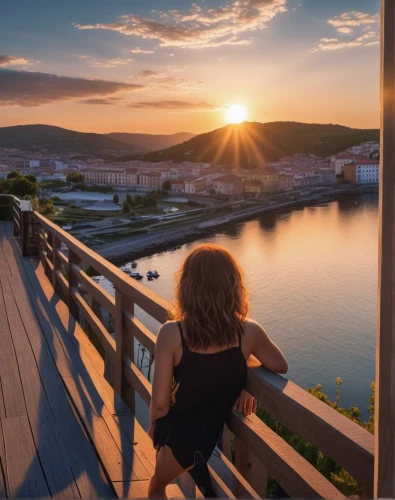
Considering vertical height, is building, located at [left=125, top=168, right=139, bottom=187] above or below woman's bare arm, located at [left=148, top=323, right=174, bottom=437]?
above

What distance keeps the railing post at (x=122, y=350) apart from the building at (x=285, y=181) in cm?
5416

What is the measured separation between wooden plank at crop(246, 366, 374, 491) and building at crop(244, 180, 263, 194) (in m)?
55.9

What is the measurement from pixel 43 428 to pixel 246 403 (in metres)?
1.19

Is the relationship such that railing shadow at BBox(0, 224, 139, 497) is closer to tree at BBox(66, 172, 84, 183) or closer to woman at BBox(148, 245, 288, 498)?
woman at BBox(148, 245, 288, 498)

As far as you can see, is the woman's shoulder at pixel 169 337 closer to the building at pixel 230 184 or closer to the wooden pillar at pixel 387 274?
the wooden pillar at pixel 387 274

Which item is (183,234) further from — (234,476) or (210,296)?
(210,296)

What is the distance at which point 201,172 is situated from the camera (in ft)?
219

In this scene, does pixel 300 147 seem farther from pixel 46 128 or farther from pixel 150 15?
pixel 150 15

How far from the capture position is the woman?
4.65 feet

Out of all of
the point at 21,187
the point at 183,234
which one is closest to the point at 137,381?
the point at 21,187

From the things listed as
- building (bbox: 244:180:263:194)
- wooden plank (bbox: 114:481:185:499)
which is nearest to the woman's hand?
wooden plank (bbox: 114:481:185:499)

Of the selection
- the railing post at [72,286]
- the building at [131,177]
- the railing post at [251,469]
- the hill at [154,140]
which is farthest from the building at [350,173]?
the railing post at [251,469]

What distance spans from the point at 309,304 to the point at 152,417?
32.9 meters

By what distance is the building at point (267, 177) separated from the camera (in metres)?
57.6
